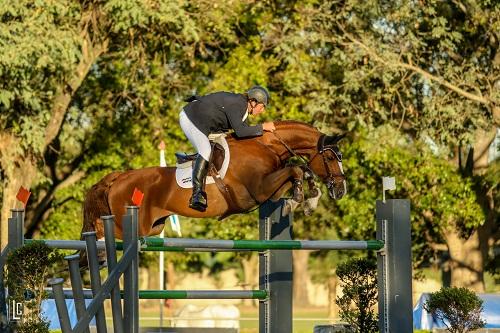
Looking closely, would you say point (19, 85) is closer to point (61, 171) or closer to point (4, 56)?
point (4, 56)

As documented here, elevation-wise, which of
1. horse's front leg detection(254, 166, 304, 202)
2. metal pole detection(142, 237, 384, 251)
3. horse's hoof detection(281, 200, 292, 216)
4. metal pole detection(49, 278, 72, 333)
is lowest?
metal pole detection(49, 278, 72, 333)

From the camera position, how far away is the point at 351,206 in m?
25.3

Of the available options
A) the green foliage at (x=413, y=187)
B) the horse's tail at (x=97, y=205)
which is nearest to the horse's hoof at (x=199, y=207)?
the horse's tail at (x=97, y=205)

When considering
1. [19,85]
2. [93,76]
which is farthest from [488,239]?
[19,85]

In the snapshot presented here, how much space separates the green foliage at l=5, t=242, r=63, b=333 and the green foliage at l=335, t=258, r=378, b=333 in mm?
2267

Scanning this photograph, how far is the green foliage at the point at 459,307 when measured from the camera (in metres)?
7.39

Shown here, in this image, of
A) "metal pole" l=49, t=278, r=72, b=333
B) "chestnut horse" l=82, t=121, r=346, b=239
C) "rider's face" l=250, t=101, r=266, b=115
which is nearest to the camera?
"metal pole" l=49, t=278, r=72, b=333

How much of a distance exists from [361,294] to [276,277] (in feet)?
3.26

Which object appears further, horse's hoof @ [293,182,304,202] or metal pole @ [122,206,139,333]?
horse's hoof @ [293,182,304,202]

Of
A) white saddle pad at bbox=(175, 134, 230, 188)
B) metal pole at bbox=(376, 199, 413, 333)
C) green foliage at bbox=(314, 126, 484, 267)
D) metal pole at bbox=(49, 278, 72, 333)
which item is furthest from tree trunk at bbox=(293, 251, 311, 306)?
metal pole at bbox=(49, 278, 72, 333)

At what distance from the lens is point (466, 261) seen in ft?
84.0

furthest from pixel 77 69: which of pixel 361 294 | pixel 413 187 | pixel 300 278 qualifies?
pixel 300 278

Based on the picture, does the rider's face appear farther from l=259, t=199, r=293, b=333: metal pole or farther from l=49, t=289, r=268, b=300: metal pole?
l=49, t=289, r=268, b=300: metal pole

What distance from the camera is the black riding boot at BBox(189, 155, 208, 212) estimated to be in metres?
9.91
